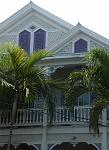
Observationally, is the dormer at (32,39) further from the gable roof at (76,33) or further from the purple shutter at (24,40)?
the gable roof at (76,33)

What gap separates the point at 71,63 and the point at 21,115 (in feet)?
13.3

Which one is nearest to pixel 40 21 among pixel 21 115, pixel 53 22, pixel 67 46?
pixel 53 22

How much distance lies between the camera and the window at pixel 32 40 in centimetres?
2745

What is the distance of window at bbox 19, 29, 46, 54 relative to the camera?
27453 mm

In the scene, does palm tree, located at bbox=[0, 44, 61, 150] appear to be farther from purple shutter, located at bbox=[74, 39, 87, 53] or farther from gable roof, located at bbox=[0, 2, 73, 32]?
gable roof, located at bbox=[0, 2, 73, 32]

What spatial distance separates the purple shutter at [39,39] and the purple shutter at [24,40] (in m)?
0.47

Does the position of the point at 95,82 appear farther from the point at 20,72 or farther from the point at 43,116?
the point at 43,116

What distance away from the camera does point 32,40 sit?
2767 cm

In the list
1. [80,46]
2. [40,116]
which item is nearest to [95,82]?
[40,116]

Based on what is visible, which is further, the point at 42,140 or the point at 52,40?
the point at 52,40

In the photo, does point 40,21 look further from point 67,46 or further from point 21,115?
point 21,115

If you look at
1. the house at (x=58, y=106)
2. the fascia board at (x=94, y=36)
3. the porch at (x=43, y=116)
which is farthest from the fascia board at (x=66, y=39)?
the porch at (x=43, y=116)

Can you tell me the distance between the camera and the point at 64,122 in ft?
72.7

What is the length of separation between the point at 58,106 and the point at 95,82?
6.25m
